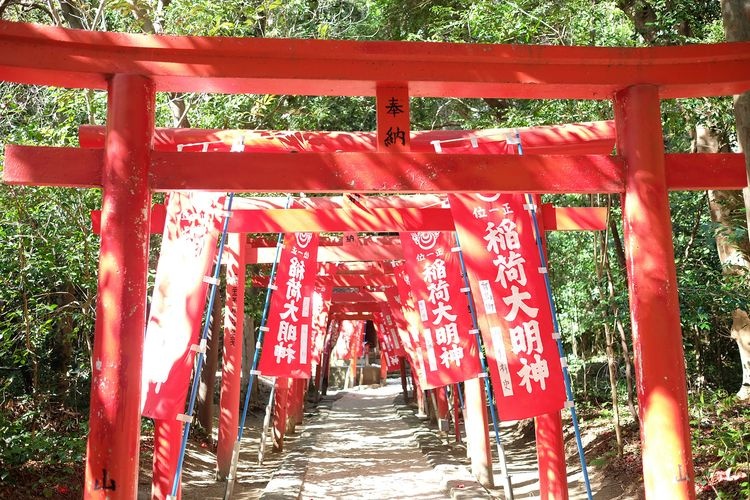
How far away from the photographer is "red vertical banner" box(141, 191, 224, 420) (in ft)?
18.1

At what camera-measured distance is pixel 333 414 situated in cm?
2230

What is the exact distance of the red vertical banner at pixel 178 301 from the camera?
5.52 meters

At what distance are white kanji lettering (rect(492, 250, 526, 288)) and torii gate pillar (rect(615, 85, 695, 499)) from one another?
103 centimetres

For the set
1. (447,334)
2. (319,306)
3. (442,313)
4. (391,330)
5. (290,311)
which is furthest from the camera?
(391,330)

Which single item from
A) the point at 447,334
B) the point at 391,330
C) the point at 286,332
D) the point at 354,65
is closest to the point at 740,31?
the point at 354,65

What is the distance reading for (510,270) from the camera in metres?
5.62

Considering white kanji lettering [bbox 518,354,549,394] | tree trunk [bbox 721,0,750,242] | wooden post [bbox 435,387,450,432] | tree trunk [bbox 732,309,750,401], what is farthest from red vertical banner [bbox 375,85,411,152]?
wooden post [bbox 435,387,450,432]

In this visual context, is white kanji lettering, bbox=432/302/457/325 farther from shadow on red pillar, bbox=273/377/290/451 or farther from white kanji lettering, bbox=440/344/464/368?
shadow on red pillar, bbox=273/377/290/451

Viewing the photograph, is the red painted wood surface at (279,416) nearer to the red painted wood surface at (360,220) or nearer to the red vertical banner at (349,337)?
the red painted wood surface at (360,220)

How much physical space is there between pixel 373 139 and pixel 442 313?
282 cm

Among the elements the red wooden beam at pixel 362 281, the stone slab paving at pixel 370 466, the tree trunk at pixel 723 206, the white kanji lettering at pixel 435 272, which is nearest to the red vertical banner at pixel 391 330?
the stone slab paving at pixel 370 466

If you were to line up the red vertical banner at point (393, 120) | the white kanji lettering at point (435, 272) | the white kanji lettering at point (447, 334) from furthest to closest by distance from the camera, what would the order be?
1. the white kanji lettering at point (435, 272)
2. the white kanji lettering at point (447, 334)
3. the red vertical banner at point (393, 120)

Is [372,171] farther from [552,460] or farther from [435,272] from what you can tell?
[435,272]

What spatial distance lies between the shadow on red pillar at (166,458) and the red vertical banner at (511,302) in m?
2.88
